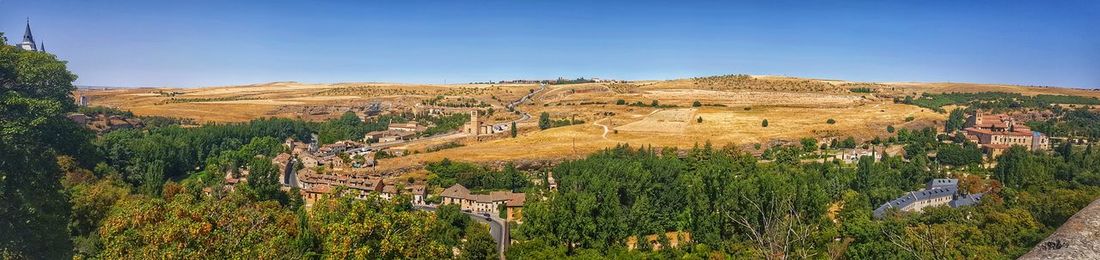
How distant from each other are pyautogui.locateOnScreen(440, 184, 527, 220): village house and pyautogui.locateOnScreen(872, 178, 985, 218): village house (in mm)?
25170

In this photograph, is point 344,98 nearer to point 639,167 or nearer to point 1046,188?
point 639,167

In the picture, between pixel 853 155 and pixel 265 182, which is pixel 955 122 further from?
pixel 265 182

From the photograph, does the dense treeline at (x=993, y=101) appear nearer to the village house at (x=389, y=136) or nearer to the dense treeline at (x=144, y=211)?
the village house at (x=389, y=136)

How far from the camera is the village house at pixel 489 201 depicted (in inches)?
1802

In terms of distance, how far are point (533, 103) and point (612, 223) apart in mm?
101318

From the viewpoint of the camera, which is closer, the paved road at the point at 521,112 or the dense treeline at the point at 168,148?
the dense treeline at the point at 168,148

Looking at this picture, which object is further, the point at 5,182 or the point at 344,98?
the point at 344,98

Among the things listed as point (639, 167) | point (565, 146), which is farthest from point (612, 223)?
point (565, 146)

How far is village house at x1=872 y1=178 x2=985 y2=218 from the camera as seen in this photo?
1754 inches

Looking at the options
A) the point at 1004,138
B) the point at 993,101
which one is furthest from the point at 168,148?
the point at 993,101

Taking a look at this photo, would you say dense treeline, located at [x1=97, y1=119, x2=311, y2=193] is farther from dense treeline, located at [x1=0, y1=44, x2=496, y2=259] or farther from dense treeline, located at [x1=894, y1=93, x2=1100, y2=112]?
dense treeline, located at [x1=894, y1=93, x2=1100, y2=112]

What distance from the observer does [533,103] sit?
133 meters

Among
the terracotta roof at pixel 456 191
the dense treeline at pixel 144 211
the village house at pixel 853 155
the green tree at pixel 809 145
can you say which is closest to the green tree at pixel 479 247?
the dense treeline at pixel 144 211

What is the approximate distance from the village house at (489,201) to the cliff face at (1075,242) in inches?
1357
